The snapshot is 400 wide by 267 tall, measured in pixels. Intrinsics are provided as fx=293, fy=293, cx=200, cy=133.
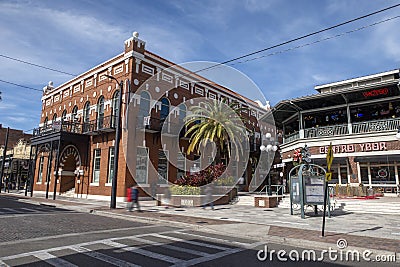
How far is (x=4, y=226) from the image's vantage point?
32.8 ft

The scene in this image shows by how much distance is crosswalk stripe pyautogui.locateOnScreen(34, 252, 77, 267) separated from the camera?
5602 mm

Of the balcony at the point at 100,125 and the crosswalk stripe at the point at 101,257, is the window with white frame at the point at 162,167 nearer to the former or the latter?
the balcony at the point at 100,125

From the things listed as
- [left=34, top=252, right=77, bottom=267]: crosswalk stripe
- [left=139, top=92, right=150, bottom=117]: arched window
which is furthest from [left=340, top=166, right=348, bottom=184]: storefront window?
[left=34, top=252, right=77, bottom=267]: crosswalk stripe

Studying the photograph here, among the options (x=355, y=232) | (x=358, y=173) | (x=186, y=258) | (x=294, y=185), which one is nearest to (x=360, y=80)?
(x=358, y=173)

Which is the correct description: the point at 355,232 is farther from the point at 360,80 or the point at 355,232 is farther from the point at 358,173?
the point at 360,80

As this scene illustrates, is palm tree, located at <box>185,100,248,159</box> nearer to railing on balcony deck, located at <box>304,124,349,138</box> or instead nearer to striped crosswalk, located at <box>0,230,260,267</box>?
railing on balcony deck, located at <box>304,124,349,138</box>

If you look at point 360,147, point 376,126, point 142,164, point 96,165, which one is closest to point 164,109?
point 142,164

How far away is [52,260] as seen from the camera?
232 inches

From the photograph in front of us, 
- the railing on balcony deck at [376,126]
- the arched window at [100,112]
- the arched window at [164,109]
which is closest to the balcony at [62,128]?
the arched window at [100,112]

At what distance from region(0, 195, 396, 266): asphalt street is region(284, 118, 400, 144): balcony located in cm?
1784

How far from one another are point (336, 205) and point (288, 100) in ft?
35.2

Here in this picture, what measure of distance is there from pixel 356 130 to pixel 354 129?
0.17 meters

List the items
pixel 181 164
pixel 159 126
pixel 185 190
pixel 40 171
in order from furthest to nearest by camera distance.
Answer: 1. pixel 40 171
2. pixel 181 164
3. pixel 159 126
4. pixel 185 190

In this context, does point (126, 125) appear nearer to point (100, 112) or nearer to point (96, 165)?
point (100, 112)
